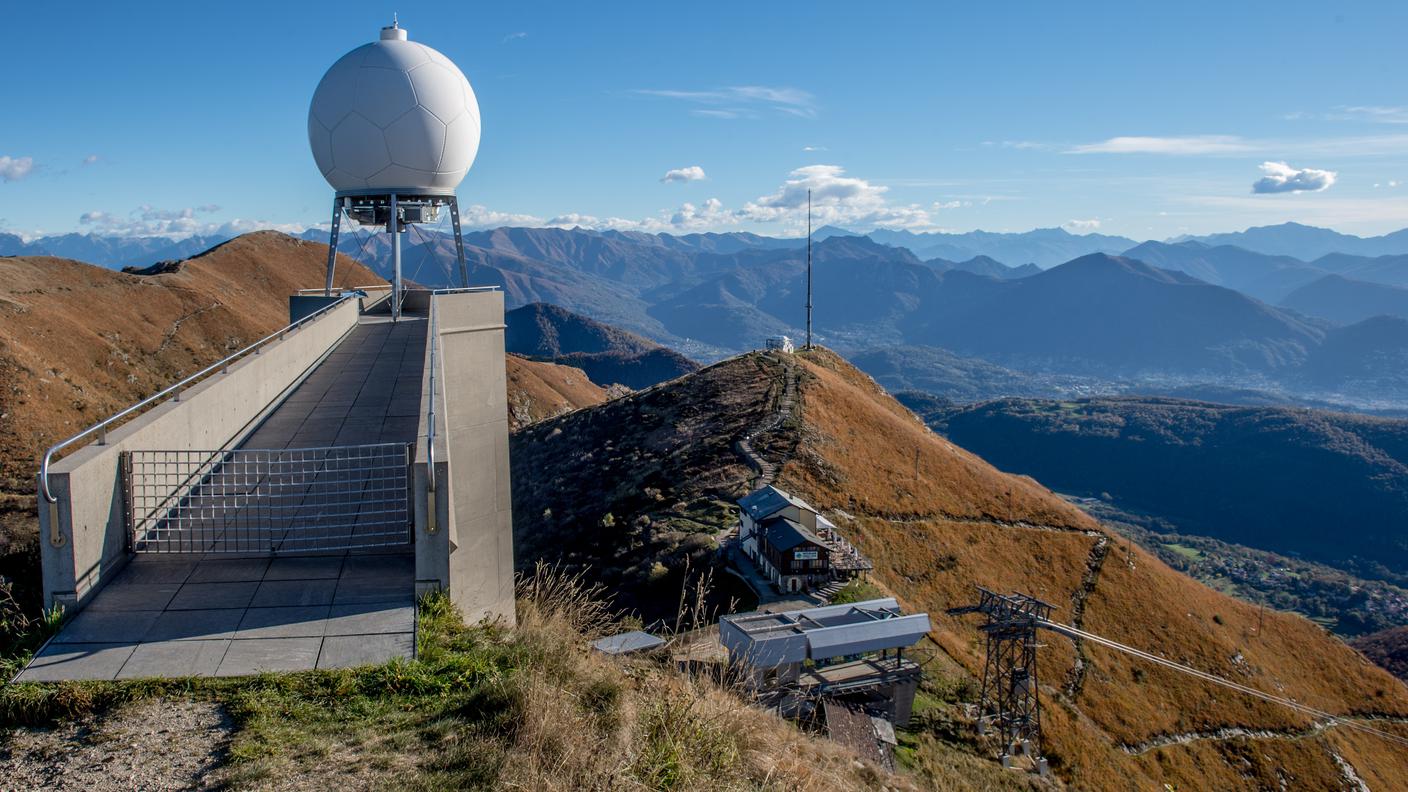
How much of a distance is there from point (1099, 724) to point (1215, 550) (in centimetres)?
12011

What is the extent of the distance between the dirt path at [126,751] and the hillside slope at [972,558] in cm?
1712

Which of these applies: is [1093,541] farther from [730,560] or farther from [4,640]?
[4,640]

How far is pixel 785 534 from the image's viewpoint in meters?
21.0

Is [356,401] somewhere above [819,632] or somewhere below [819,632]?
above

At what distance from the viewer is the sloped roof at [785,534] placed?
20.5 metres

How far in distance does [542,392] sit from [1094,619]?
149ft

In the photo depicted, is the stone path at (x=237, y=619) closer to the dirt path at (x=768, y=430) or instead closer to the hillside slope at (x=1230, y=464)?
the dirt path at (x=768, y=430)

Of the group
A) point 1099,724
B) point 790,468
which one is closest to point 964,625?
point 1099,724

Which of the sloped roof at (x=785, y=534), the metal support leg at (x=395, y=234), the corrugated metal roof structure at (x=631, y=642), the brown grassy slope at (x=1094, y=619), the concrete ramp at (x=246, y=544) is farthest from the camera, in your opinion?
the brown grassy slope at (x=1094, y=619)

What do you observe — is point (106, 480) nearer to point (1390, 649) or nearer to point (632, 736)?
point (632, 736)

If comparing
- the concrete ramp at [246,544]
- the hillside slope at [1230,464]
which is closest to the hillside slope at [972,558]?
the concrete ramp at [246,544]

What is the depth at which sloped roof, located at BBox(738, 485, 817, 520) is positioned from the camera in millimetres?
22031

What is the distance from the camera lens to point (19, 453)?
30.0 metres

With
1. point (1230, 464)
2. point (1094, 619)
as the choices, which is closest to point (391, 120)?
point (1094, 619)
